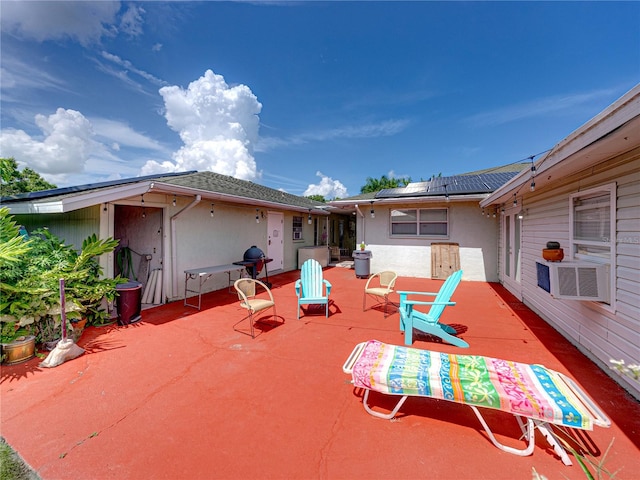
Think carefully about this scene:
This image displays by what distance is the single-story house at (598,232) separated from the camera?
8.23 feet

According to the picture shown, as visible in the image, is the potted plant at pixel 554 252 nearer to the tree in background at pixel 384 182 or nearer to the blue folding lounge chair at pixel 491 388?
the blue folding lounge chair at pixel 491 388

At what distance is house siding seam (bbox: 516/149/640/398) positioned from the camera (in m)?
2.61

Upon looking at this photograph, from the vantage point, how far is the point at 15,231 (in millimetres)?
3805

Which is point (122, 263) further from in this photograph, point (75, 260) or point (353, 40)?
point (353, 40)

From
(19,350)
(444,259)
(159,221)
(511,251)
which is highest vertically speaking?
(159,221)

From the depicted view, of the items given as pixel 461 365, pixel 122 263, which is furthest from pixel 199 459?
pixel 122 263

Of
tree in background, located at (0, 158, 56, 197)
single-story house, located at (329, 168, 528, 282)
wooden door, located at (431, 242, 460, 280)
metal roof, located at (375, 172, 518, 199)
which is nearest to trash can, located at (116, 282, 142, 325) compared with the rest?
single-story house, located at (329, 168, 528, 282)

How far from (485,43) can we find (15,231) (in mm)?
12364

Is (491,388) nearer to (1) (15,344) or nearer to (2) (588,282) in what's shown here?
(2) (588,282)

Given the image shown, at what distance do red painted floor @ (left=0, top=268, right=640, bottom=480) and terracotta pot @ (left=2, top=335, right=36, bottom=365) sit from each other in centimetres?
14

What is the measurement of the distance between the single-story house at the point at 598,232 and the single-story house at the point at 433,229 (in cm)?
435

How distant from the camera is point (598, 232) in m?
3.34

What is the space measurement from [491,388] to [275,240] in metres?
8.79

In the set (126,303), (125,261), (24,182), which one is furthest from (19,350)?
(24,182)
